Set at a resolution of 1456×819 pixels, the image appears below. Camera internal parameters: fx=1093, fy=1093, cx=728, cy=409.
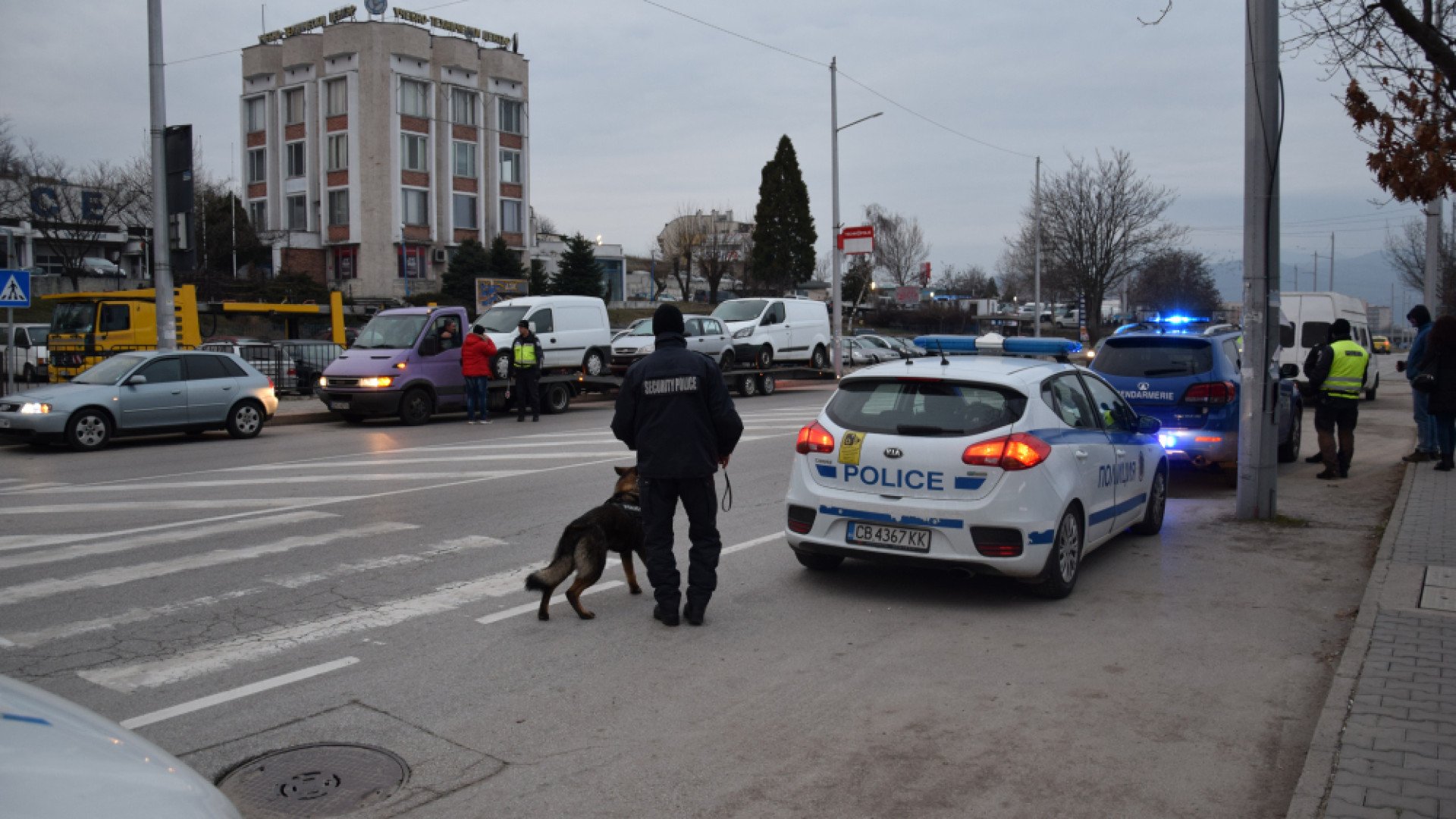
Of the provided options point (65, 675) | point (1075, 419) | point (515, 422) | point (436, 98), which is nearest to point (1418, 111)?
point (1075, 419)

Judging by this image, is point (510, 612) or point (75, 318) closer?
point (510, 612)

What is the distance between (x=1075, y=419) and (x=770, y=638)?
300 cm

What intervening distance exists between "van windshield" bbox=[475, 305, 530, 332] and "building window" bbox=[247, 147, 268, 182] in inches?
1890

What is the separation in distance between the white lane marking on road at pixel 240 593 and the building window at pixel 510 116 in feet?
197

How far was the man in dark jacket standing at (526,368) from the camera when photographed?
20688 millimetres

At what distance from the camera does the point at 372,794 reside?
14.4 feet

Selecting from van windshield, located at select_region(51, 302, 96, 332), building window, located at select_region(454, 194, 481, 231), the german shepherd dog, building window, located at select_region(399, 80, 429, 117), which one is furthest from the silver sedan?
building window, located at select_region(454, 194, 481, 231)

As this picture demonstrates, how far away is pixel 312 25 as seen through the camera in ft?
202

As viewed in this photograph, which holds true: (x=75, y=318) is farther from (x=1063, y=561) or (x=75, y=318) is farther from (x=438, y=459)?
(x=1063, y=561)

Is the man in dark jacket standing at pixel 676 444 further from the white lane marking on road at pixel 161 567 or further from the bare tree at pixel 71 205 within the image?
the bare tree at pixel 71 205

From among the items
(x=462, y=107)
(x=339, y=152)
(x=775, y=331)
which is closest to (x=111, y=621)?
(x=775, y=331)

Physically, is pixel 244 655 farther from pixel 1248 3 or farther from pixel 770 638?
pixel 1248 3

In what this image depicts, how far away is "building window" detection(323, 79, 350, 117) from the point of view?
59.3m

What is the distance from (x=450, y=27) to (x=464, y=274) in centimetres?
1545
